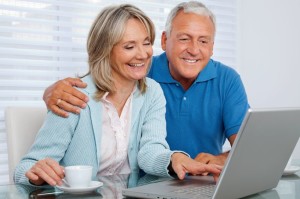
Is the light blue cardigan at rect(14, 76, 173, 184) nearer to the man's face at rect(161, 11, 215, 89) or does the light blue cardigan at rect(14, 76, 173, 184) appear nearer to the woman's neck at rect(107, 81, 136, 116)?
the woman's neck at rect(107, 81, 136, 116)

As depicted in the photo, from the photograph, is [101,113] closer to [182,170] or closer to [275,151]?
[182,170]

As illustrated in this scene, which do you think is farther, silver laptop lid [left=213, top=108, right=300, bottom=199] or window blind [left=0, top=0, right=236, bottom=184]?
window blind [left=0, top=0, right=236, bottom=184]

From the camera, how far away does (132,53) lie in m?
1.78

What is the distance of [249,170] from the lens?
1.12 m

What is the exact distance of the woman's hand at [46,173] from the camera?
128 cm

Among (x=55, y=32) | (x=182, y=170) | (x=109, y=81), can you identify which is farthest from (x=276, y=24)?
(x=182, y=170)

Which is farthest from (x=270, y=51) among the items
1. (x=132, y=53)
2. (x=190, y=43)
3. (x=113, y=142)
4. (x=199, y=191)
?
(x=199, y=191)

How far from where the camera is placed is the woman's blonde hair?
1731 millimetres

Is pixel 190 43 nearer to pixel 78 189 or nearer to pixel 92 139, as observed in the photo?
pixel 92 139

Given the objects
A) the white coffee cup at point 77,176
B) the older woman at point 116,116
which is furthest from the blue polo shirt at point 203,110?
the white coffee cup at point 77,176

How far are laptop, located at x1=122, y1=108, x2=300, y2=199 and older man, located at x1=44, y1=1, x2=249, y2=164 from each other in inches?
33.2

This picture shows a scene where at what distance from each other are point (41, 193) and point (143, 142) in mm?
558

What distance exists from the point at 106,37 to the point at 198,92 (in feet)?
2.00

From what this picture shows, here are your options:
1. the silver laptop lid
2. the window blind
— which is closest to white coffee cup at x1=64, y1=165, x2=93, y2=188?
the silver laptop lid
